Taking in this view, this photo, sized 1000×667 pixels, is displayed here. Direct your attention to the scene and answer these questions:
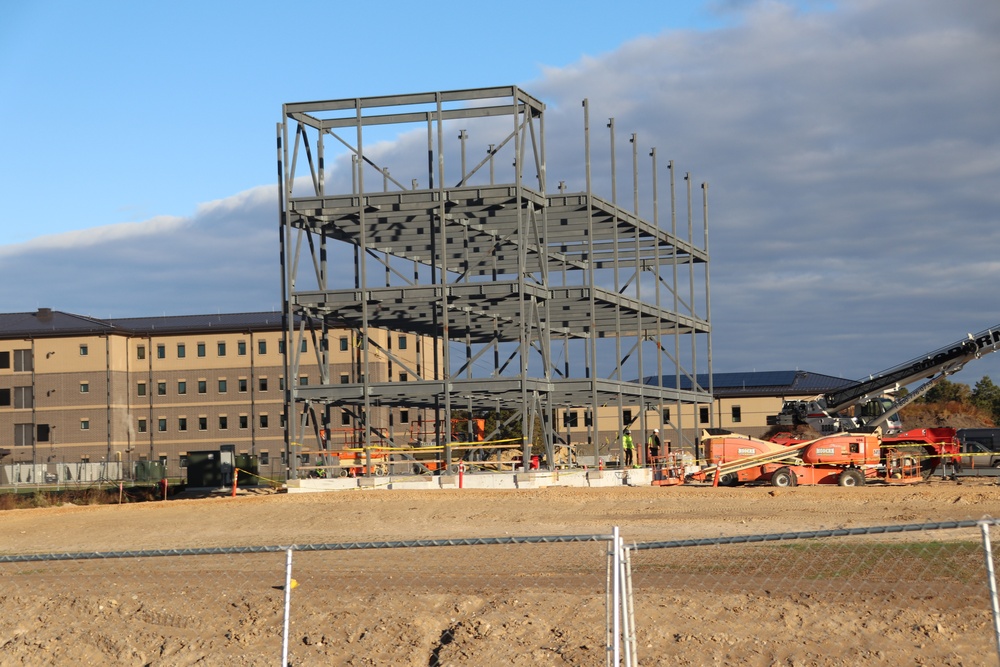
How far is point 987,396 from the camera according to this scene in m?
103

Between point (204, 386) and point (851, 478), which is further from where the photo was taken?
point (204, 386)

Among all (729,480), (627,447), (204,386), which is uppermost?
(204,386)

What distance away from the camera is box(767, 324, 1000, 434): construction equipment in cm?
4303

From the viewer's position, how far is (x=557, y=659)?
11625mm

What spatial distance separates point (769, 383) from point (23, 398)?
54513 mm

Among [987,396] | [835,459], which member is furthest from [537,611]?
[987,396]

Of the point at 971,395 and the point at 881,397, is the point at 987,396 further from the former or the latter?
the point at 881,397

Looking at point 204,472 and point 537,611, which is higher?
point 537,611

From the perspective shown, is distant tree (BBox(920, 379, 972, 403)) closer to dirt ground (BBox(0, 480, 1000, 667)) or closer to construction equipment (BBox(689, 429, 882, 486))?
construction equipment (BBox(689, 429, 882, 486))

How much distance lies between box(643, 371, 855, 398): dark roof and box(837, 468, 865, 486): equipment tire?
1976 inches

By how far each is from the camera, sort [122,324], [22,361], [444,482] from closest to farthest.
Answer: [444,482]
[22,361]
[122,324]

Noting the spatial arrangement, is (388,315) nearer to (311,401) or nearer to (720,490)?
(311,401)

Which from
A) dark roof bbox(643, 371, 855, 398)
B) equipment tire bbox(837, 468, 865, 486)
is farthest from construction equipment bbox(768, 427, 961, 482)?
dark roof bbox(643, 371, 855, 398)

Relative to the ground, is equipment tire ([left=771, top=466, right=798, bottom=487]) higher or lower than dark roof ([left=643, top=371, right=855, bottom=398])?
lower
